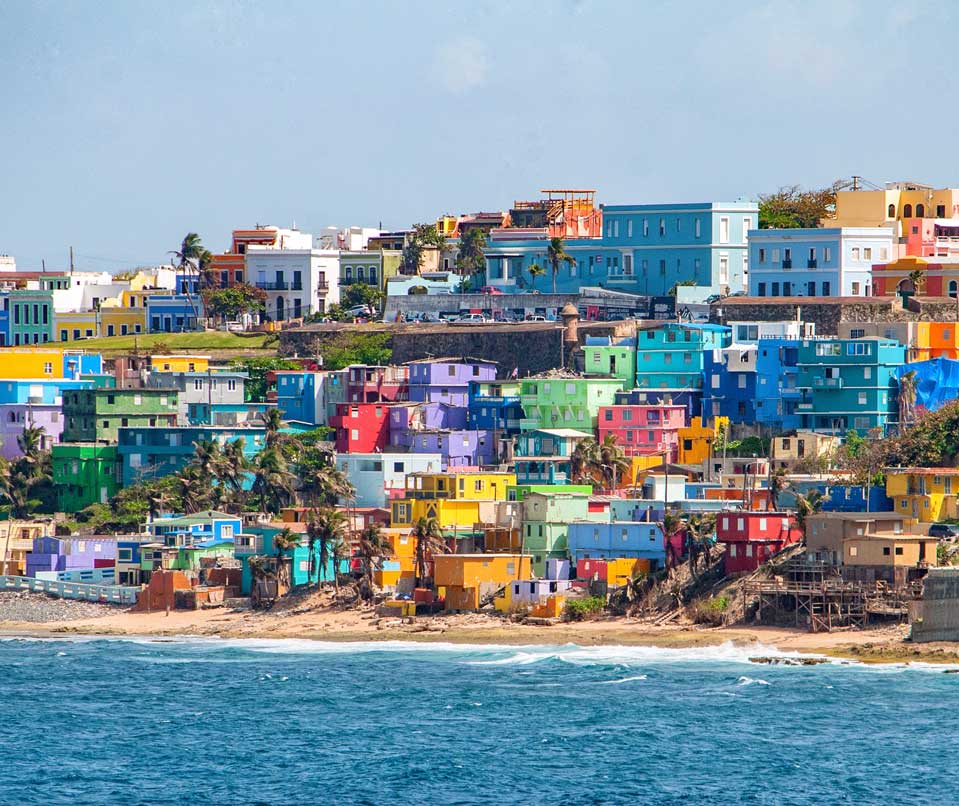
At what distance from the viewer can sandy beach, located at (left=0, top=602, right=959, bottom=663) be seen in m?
92.7

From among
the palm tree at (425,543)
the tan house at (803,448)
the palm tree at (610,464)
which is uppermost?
the tan house at (803,448)

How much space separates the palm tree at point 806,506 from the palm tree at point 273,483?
79.5 feet

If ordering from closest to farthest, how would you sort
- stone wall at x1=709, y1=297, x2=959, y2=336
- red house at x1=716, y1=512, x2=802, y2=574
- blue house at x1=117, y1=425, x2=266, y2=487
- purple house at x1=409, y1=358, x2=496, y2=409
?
red house at x1=716, y1=512, x2=802, y2=574 < blue house at x1=117, y1=425, x2=266, y2=487 < purple house at x1=409, y1=358, x2=496, y2=409 < stone wall at x1=709, y1=297, x2=959, y2=336

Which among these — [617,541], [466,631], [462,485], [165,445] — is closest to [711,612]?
[617,541]

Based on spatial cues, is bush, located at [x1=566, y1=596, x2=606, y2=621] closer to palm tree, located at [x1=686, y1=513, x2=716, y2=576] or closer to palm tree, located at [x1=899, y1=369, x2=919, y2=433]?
palm tree, located at [x1=686, y1=513, x2=716, y2=576]

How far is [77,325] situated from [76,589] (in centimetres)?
4937

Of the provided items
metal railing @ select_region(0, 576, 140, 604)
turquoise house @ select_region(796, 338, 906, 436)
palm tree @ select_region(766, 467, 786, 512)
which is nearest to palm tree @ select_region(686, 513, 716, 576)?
palm tree @ select_region(766, 467, 786, 512)

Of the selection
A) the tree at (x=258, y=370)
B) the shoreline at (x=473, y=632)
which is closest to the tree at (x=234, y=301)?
the tree at (x=258, y=370)

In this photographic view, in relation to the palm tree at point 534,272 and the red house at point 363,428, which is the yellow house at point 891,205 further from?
the red house at point 363,428

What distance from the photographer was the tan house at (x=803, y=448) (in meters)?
114

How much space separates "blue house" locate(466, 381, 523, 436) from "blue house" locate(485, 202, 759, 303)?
1467 centimetres

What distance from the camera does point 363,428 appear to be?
123 m

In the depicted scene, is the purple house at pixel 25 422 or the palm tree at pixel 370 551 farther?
the purple house at pixel 25 422

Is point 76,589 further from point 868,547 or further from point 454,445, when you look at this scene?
point 868,547
